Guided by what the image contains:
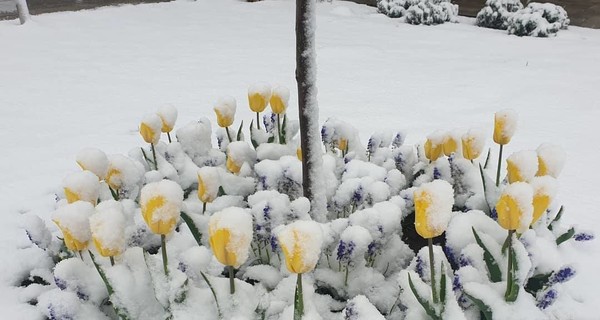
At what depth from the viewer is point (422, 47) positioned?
5.56 m

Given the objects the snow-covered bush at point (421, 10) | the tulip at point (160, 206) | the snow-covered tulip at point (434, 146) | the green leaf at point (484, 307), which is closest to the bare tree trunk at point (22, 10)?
the snow-covered bush at point (421, 10)

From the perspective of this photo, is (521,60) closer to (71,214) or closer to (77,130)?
(77,130)

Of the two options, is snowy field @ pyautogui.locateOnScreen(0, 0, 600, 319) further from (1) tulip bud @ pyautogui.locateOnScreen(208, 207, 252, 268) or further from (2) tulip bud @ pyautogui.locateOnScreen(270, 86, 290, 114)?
(2) tulip bud @ pyautogui.locateOnScreen(270, 86, 290, 114)

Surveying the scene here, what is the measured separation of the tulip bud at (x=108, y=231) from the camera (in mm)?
1077

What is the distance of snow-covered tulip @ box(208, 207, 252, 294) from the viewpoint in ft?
3.20

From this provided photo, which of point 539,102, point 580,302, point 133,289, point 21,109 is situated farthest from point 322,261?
point 21,109

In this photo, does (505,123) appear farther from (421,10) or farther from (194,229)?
(421,10)

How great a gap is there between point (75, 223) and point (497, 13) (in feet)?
21.3

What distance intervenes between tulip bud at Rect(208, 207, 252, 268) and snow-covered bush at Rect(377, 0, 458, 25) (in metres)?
6.23

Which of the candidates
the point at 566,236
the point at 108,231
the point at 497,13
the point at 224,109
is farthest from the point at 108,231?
the point at 497,13

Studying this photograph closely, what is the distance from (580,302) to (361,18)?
614cm

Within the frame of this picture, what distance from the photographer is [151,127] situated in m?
1.66

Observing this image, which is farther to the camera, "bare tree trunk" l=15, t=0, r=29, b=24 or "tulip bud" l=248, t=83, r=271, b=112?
"bare tree trunk" l=15, t=0, r=29, b=24

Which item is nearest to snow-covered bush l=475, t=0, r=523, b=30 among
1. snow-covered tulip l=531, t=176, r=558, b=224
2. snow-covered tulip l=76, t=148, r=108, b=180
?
snow-covered tulip l=531, t=176, r=558, b=224
